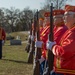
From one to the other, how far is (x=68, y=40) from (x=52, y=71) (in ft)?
4.12

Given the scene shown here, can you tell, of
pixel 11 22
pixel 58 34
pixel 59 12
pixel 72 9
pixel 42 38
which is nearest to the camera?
pixel 72 9

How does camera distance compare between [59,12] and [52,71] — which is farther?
[59,12]

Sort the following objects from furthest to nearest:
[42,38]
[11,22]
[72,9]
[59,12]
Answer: [11,22] → [42,38] → [59,12] → [72,9]

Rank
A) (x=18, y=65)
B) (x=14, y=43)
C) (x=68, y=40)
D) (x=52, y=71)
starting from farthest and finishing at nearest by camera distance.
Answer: (x=14, y=43)
(x=18, y=65)
(x=52, y=71)
(x=68, y=40)

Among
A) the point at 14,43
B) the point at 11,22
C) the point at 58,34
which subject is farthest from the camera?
the point at 11,22

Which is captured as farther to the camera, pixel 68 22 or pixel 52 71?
pixel 52 71

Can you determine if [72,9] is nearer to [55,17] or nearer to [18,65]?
[55,17]

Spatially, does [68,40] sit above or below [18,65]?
above

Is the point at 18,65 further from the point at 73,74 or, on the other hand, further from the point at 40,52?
the point at 73,74

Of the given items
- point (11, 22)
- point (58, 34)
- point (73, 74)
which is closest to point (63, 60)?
point (73, 74)

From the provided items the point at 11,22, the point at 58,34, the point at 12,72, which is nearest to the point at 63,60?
the point at 58,34

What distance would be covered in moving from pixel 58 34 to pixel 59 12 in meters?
0.84

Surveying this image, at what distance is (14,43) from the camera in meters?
36.9

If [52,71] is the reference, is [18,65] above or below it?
below
